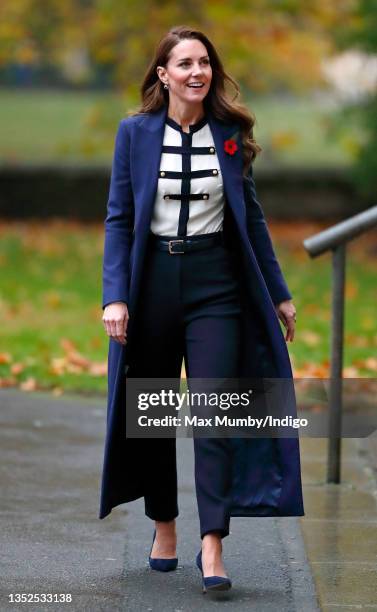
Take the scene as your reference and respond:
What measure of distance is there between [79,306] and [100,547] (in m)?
7.47

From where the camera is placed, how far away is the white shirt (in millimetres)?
4594

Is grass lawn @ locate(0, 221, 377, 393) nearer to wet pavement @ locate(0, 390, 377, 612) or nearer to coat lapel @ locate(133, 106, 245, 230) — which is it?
wet pavement @ locate(0, 390, 377, 612)

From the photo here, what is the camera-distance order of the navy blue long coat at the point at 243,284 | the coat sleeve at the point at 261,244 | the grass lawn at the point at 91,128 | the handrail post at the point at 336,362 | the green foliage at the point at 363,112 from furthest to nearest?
1. the grass lawn at the point at 91,128
2. the green foliage at the point at 363,112
3. the handrail post at the point at 336,362
4. the coat sleeve at the point at 261,244
5. the navy blue long coat at the point at 243,284

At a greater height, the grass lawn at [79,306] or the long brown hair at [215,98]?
the long brown hair at [215,98]

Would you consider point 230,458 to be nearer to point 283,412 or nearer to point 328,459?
point 283,412

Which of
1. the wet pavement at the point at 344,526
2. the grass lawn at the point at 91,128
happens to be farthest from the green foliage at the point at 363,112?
the wet pavement at the point at 344,526

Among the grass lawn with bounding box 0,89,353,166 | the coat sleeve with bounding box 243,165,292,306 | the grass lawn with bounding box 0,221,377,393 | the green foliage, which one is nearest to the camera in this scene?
the coat sleeve with bounding box 243,165,292,306

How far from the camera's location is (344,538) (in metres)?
5.30

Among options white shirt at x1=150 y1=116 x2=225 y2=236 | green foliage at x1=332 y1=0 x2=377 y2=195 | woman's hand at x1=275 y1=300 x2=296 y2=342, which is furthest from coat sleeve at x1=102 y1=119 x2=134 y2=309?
green foliage at x1=332 y1=0 x2=377 y2=195

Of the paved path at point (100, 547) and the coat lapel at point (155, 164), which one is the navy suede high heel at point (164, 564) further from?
the coat lapel at point (155, 164)

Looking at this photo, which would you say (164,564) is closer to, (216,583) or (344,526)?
(216,583)

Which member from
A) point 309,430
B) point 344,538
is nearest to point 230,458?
point 344,538

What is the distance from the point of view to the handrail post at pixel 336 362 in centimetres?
599

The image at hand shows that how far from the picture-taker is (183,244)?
4594 mm
